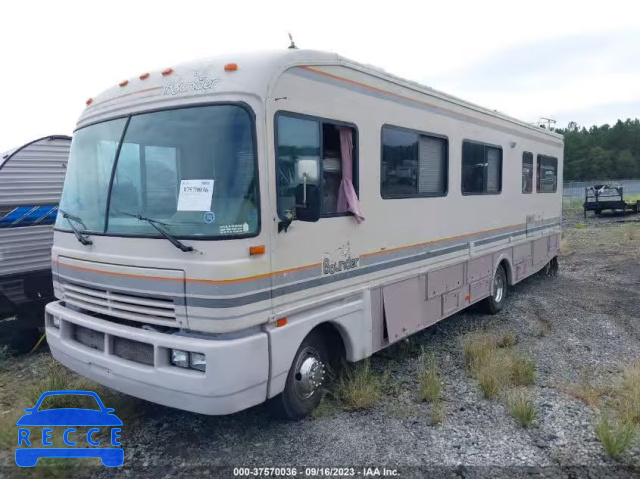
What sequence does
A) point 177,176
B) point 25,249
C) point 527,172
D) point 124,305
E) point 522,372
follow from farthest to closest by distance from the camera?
point 527,172 < point 25,249 < point 522,372 < point 124,305 < point 177,176

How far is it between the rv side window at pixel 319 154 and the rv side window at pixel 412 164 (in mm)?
585

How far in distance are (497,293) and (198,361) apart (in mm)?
5999

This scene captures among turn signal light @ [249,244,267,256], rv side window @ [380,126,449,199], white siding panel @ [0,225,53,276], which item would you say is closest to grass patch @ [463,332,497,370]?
rv side window @ [380,126,449,199]

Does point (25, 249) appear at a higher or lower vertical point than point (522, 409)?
higher

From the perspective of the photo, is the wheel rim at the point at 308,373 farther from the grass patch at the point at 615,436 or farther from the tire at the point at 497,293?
the tire at the point at 497,293

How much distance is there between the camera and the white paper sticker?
12.0 feet

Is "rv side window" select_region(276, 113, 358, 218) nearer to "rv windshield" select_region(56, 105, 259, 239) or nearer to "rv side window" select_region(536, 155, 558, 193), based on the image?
"rv windshield" select_region(56, 105, 259, 239)

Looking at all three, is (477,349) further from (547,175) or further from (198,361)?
(547,175)

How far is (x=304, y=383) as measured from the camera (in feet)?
14.0

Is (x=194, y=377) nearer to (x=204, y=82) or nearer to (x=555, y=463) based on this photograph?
(x=204, y=82)

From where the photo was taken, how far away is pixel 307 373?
4.28m

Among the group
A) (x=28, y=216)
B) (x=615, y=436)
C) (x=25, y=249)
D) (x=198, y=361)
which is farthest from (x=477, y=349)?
(x=28, y=216)

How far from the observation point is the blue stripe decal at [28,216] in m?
6.32

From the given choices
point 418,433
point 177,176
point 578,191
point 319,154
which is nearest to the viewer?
point 177,176
